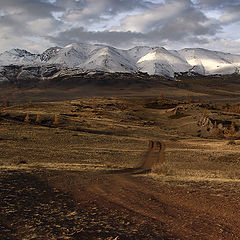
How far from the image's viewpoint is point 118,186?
1078 cm

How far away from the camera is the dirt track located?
638cm

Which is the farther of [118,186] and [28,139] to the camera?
[28,139]

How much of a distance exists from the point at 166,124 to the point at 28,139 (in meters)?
31.0

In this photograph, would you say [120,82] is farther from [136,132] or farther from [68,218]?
[68,218]

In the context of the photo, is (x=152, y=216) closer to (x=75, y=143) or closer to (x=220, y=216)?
(x=220, y=216)

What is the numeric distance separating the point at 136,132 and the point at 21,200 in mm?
30421

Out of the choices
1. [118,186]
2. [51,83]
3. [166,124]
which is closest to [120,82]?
[51,83]

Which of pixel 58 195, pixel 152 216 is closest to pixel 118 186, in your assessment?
pixel 58 195

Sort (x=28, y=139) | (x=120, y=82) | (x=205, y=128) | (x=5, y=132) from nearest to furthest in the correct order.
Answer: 1. (x=28, y=139)
2. (x=5, y=132)
3. (x=205, y=128)
4. (x=120, y=82)

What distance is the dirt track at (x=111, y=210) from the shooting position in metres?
6.38

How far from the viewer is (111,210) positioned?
25.9 feet

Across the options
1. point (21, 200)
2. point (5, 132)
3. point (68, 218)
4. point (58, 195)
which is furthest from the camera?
point (5, 132)

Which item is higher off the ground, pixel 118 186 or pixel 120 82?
pixel 120 82

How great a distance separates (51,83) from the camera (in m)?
196
